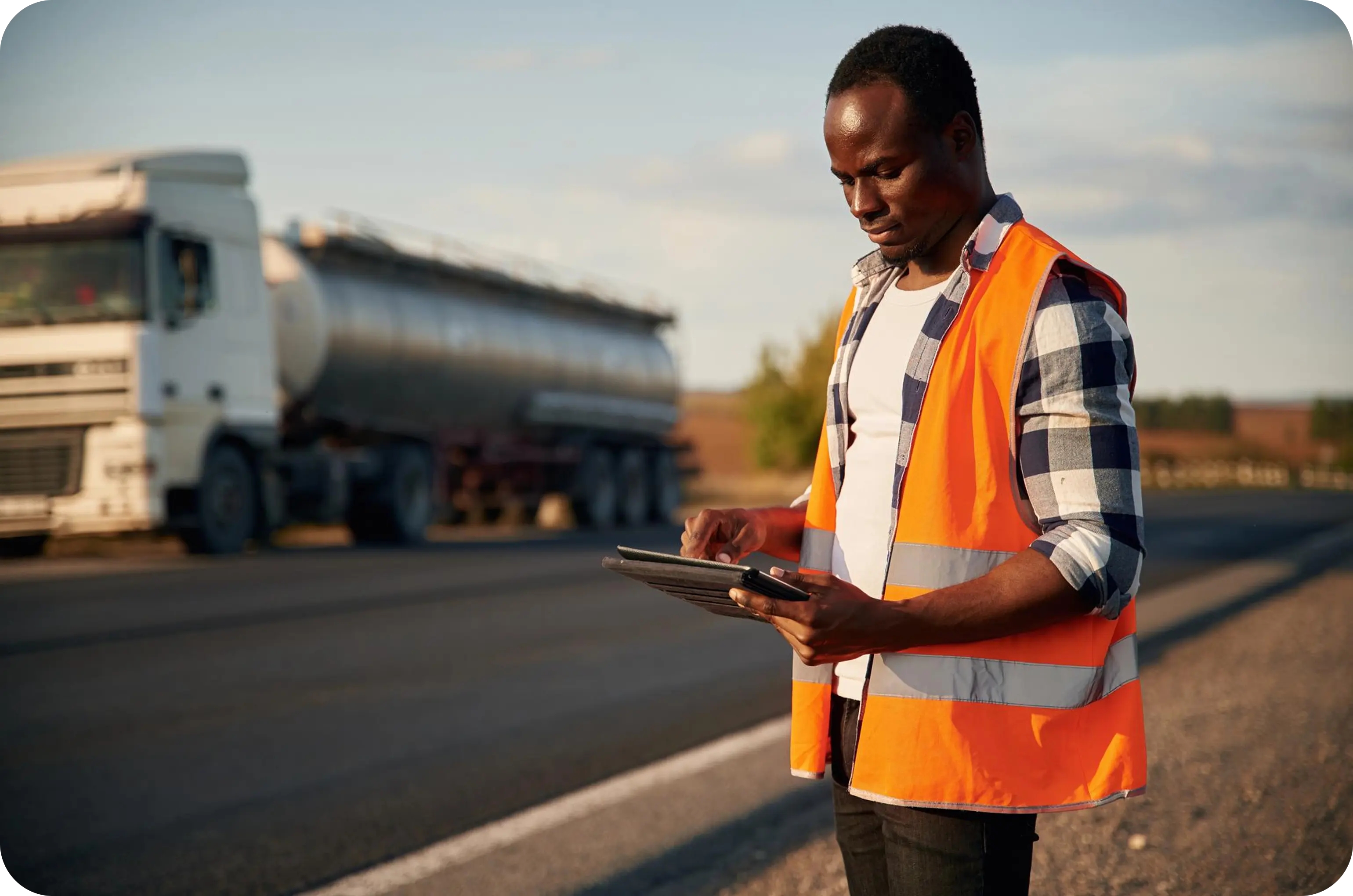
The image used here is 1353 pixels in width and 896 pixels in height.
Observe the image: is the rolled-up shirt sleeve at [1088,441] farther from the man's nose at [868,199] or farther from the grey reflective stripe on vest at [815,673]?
the grey reflective stripe on vest at [815,673]

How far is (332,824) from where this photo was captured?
538 cm

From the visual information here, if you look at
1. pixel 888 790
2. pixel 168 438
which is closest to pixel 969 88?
pixel 888 790

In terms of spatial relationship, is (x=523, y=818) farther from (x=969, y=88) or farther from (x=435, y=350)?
(x=435, y=350)

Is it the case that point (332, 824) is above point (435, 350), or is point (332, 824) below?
below

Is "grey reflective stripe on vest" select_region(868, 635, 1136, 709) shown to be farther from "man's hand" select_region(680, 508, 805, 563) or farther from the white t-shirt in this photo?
"man's hand" select_region(680, 508, 805, 563)

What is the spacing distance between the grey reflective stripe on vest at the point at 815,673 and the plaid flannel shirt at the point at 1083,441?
0.40 meters

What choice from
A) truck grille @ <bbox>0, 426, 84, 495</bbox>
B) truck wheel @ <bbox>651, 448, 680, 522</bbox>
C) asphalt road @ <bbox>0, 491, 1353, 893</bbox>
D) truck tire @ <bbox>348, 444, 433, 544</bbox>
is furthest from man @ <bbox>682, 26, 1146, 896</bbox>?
truck wheel @ <bbox>651, 448, 680, 522</bbox>

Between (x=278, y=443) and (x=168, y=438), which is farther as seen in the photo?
(x=278, y=443)

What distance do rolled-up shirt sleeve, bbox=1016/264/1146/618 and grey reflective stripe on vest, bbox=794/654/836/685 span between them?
16.5 inches

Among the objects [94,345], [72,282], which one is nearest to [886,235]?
[94,345]

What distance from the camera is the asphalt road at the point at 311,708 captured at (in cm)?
522

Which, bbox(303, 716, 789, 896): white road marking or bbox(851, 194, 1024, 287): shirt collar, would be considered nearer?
bbox(851, 194, 1024, 287): shirt collar

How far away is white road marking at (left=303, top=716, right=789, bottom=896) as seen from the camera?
457 centimetres

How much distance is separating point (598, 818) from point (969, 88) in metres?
3.75
